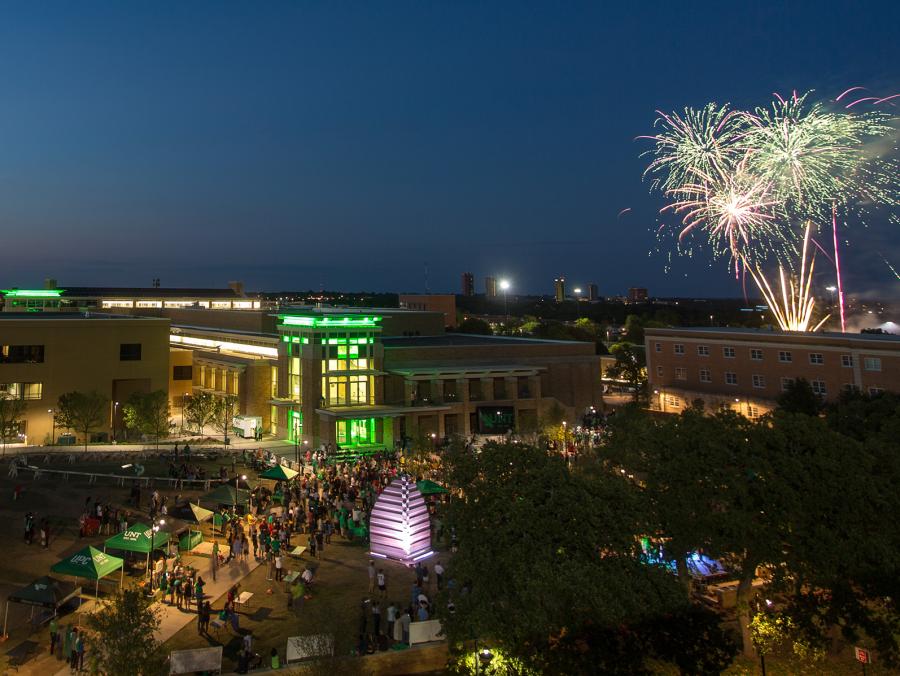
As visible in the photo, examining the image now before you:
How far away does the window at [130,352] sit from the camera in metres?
57.6

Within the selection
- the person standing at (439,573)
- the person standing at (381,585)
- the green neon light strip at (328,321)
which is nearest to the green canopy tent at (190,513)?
the person standing at (381,585)

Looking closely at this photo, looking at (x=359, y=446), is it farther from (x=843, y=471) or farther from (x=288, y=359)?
(x=843, y=471)

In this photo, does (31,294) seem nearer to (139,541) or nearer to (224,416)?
(224,416)

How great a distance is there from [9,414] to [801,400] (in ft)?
214

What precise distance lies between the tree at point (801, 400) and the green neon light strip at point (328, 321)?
36243mm

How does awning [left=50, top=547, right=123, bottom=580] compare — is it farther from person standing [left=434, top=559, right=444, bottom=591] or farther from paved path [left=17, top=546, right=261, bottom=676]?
person standing [left=434, top=559, right=444, bottom=591]

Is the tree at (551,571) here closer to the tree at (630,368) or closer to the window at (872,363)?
the window at (872,363)

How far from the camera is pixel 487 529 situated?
17.1 m

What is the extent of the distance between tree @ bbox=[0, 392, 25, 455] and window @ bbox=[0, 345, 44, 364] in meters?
3.43

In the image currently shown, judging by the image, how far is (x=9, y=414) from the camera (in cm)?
4809

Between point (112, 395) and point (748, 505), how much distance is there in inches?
2254

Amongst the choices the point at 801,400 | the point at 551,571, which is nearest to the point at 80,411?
the point at 551,571

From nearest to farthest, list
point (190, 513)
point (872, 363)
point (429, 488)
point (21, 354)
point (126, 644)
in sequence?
point (126, 644)
point (190, 513)
point (429, 488)
point (872, 363)
point (21, 354)

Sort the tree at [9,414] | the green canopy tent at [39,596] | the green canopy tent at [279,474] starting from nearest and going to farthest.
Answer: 1. the green canopy tent at [39,596]
2. the green canopy tent at [279,474]
3. the tree at [9,414]
